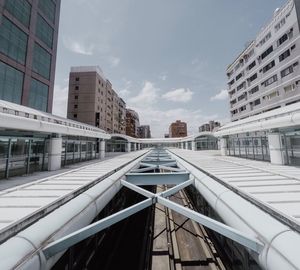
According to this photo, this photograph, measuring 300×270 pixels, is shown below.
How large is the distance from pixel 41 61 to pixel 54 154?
2195cm

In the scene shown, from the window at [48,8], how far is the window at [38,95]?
38.9 feet

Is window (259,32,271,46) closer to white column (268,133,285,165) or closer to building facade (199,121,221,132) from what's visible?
white column (268,133,285,165)

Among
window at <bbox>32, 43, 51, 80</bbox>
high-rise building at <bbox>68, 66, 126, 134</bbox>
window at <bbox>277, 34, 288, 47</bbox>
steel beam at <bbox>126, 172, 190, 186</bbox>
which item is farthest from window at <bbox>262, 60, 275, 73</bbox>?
high-rise building at <bbox>68, 66, 126, 134</bbox>

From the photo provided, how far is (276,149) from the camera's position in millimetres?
11664

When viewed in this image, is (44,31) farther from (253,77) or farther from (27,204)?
(253,77)

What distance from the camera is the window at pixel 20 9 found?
2094 centimetres

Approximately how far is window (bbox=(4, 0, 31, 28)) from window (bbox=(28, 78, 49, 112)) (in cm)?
784

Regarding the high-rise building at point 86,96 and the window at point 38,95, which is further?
the high-rise building at point 86,96

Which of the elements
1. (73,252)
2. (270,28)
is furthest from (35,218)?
(270,28)

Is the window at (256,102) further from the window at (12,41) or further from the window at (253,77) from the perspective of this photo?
the window at (12,41)

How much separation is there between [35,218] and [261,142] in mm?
17798

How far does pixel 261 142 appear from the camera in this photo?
1570 centimetres

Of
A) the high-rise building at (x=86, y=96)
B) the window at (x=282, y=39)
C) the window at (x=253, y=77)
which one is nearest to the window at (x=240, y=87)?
the window at (x=253, y=77)

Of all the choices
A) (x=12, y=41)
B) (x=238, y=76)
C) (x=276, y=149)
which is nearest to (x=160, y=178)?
(x=276, y=149)
